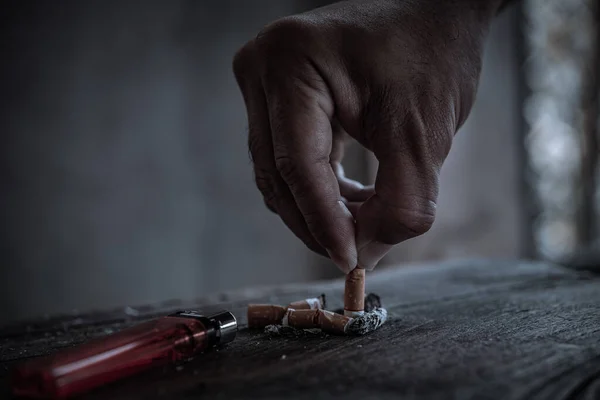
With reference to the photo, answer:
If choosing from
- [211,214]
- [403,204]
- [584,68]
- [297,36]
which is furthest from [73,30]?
[584,68]

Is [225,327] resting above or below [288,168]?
below

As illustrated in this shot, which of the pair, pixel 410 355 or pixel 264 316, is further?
pixel 264 316

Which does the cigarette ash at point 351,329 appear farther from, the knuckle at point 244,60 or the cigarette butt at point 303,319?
the knuckle at point 244,60

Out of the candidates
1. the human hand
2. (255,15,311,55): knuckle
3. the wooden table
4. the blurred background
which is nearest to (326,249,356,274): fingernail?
the human hand

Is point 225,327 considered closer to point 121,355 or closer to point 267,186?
point 121,355

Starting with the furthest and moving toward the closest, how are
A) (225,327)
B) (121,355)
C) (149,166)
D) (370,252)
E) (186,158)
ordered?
(186,158), (149,166), (370,252), (225,327), (121,355)

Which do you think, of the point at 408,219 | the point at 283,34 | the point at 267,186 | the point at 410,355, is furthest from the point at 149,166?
the point at 410,355

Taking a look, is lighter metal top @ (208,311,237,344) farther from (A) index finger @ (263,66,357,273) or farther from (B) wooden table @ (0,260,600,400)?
(A) index finger @ (263,66,357,273)
